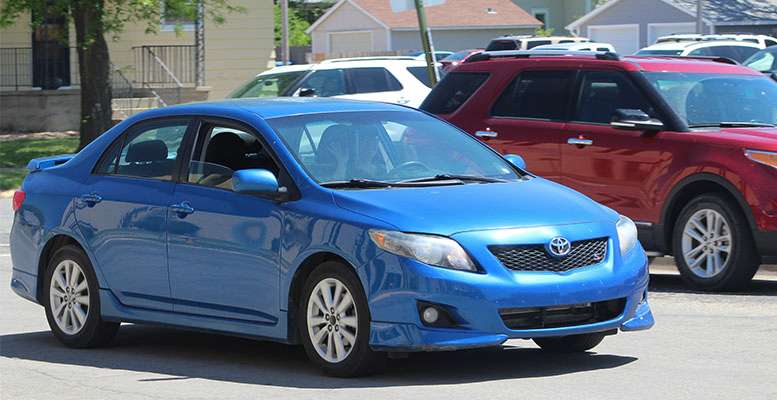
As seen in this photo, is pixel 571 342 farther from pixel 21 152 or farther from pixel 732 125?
pixel 21 152

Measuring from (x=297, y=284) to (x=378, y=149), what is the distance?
1.07 metres

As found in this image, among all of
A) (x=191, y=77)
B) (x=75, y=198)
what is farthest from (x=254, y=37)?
(x=75, y=198)

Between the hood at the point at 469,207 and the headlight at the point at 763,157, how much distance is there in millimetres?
3401

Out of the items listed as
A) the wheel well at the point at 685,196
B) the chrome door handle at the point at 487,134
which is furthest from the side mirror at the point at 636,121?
the chrome door handle at the point at 487,134

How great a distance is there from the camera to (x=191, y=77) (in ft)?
125

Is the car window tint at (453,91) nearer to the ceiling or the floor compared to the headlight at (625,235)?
nearer to the ceiling

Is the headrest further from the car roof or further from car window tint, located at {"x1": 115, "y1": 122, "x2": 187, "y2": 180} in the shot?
the car roof

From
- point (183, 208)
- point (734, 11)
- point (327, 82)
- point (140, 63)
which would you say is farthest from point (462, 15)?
point (183, 208)

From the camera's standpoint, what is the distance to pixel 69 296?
972 cm

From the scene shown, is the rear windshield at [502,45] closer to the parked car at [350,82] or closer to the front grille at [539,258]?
the parked car at [350,82]

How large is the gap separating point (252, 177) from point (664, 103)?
504 cm

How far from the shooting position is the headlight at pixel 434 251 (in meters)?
7.71

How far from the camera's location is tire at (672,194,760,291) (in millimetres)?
11695

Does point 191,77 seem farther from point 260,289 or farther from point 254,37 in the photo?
point 260,289
